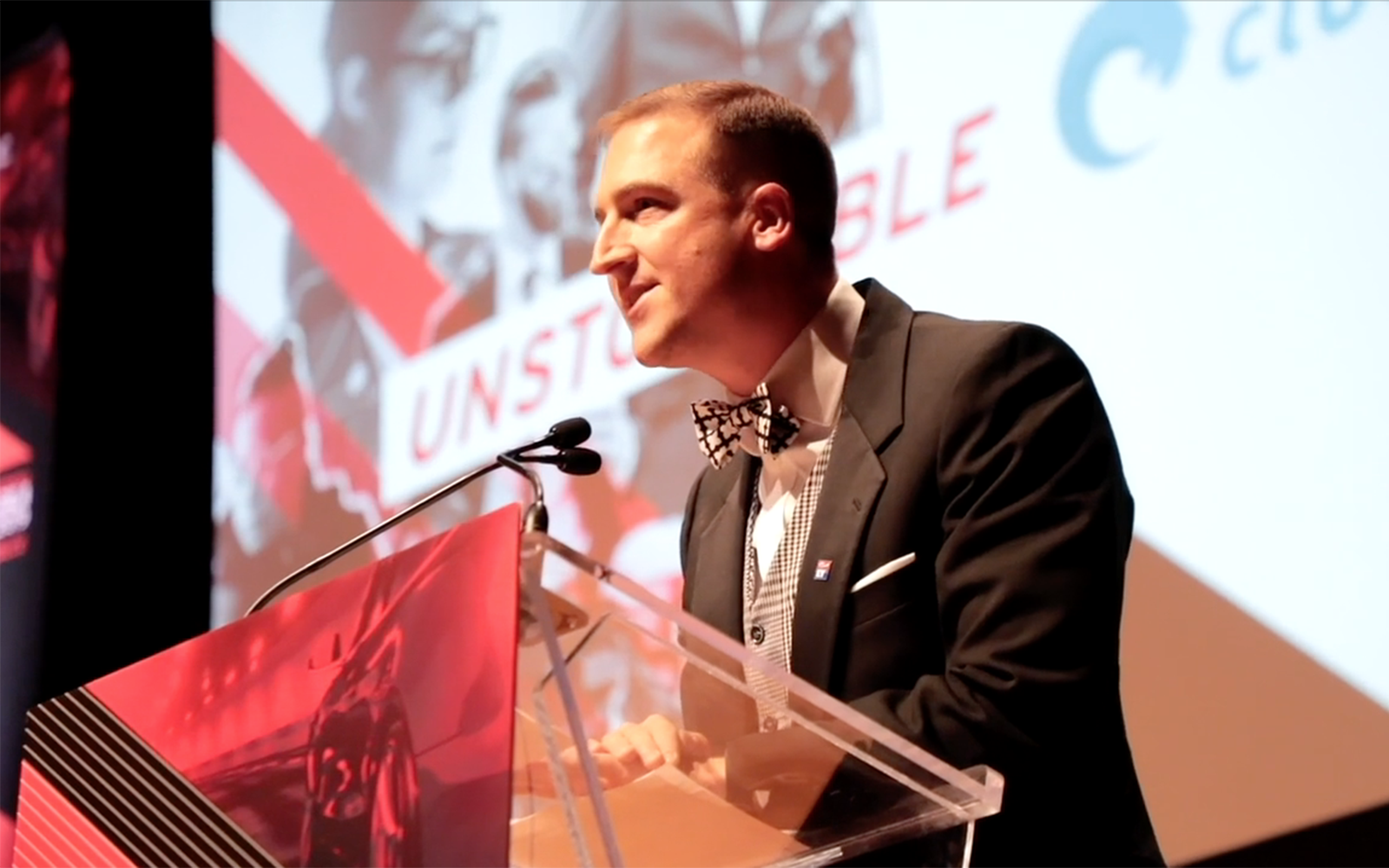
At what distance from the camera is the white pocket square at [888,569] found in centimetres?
206

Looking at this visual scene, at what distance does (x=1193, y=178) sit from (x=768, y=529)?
1132 mm

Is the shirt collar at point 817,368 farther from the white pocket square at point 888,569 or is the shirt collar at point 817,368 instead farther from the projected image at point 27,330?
the projected image at point 27,330

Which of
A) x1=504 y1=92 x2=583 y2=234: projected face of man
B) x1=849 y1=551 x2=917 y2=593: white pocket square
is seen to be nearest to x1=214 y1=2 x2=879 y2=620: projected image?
x1=504 y1=92 x2=583 y2=234: projected face of man


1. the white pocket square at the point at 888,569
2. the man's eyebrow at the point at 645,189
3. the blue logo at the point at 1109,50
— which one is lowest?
the white pocket square at the point at 888,569

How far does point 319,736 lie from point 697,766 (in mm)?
344

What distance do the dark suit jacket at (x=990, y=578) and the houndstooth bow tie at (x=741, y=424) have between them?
12 centimetres

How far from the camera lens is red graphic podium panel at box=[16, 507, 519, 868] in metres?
1.37

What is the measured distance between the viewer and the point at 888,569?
81.2 inches

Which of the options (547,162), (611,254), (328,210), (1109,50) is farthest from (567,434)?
(328,210)

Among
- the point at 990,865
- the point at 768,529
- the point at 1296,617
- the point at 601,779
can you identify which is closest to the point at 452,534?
the point at 601,779

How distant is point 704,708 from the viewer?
1600 millimetres

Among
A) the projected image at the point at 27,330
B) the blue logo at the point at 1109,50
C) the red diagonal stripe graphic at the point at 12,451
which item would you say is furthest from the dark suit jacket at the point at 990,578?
the red diagonal stripe graphic at the point at 12,451

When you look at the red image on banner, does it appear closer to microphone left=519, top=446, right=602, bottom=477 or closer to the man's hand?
microphone left=519, top=446, right=602, bottom=477

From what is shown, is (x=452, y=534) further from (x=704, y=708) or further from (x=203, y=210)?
(x=203, y=210)
